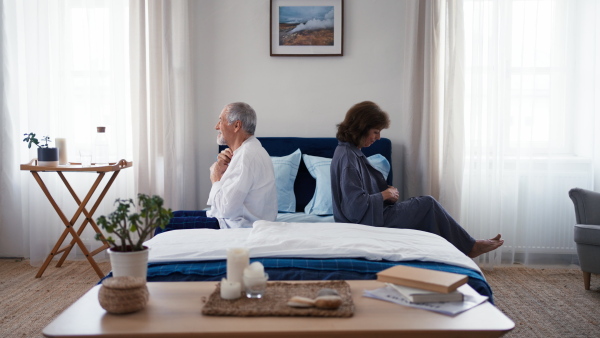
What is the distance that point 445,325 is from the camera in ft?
5.01

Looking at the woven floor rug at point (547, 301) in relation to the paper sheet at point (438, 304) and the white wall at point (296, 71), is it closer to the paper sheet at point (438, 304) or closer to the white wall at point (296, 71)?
the white wall at point (296, 71)

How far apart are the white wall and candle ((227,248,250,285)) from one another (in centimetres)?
282

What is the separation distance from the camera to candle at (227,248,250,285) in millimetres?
1771

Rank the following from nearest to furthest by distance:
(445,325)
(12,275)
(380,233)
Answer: (445,325), (380,233), (12,275)

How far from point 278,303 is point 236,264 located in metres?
0.19

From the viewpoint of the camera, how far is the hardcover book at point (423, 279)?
5.52 ft

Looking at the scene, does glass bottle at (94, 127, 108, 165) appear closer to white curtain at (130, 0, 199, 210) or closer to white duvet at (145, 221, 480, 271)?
white curtain at (130, 0, 199, 210)

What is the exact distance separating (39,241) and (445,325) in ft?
12.1

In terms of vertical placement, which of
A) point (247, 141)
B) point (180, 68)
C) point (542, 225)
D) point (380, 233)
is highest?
point (180, 68)

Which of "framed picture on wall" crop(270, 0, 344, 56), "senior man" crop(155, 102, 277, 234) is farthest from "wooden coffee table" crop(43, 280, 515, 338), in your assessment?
"framed picture on wall" crop(270, 0, 344, 56)

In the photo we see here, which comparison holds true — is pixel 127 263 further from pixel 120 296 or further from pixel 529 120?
pixel 529 120

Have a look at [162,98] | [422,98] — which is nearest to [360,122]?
[422,98]

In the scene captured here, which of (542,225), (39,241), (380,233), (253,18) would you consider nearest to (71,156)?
(39,241)

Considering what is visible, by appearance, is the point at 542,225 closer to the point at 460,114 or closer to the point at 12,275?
the point at 460,114
